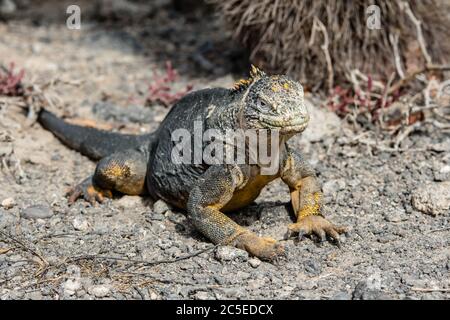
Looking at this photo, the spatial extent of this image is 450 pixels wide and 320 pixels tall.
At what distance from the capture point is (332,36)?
295 inches

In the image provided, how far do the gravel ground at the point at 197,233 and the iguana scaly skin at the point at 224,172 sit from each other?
0.42 ft

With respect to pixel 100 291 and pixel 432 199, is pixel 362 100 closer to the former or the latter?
pixel 432 199

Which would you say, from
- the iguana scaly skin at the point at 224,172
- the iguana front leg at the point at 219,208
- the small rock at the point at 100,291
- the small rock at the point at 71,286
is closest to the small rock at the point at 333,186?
the iguana scaly skin at the point at 224,172

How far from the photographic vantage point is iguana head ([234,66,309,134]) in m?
4.55

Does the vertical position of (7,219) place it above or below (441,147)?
below

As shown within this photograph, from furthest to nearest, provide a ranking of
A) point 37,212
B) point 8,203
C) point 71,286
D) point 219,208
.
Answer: point 8,203, point 37,212, point 219,208, point 71,286

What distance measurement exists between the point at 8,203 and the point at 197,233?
5.53ft

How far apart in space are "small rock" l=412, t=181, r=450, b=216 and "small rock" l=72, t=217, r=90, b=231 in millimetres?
2577

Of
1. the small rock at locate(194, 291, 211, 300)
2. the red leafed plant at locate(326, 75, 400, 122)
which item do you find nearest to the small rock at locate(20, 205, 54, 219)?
the small rock at locate(194, 291, 211, 300)

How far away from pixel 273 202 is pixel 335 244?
840 mm

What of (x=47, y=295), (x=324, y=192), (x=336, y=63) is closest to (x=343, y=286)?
(x=324, y=192)

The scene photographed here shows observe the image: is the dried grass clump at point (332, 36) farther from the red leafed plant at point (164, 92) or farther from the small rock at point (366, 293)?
the small rock at point (366, 293)

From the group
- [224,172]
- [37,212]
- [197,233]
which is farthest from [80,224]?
[224,172]

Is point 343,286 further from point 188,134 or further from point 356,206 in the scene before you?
point 188,134
